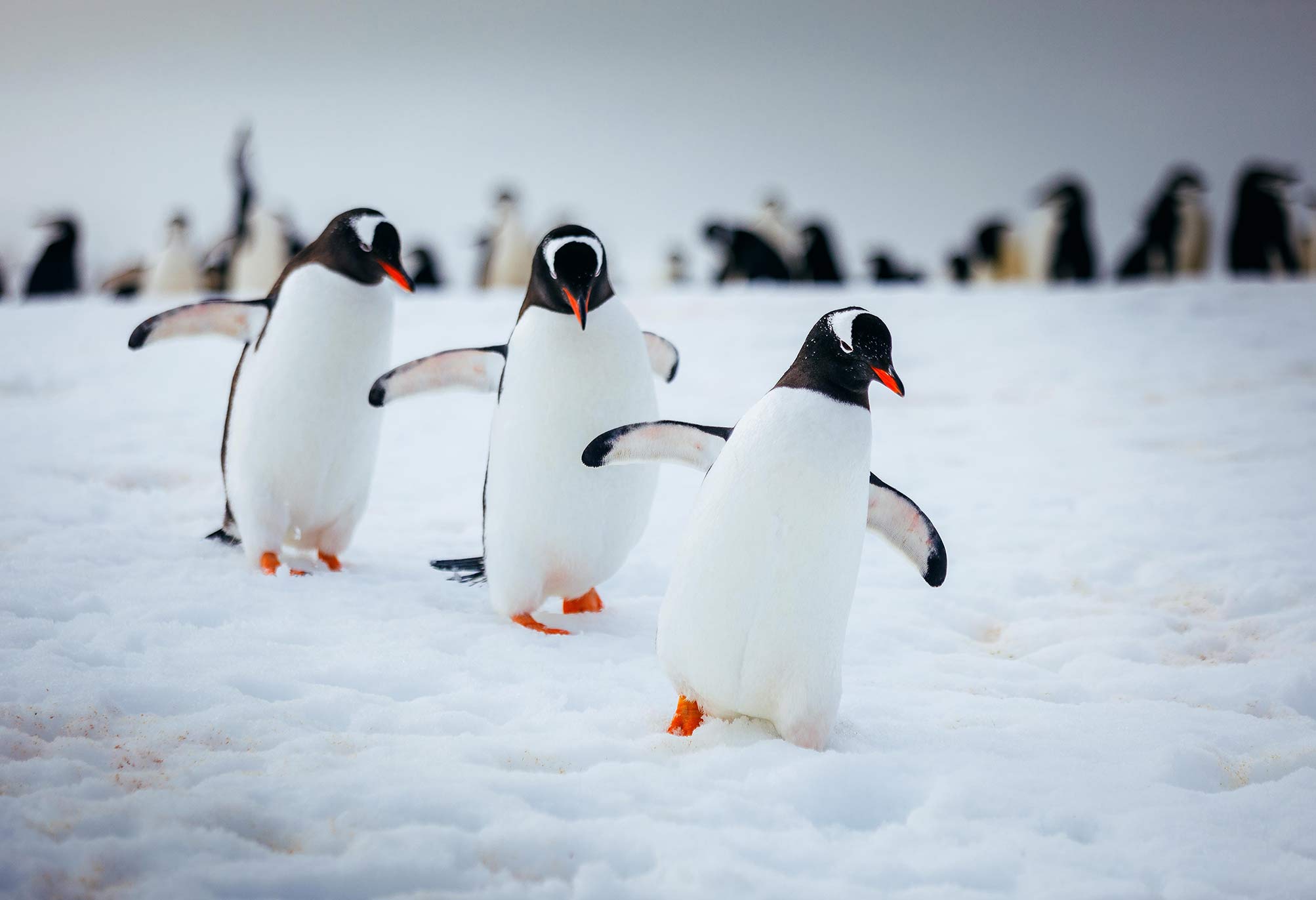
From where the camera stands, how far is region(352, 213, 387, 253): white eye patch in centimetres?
362

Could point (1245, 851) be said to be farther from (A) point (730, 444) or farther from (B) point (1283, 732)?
(A) point (730, 444)

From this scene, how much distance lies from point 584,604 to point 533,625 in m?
0.36

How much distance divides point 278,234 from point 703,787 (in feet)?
36.1

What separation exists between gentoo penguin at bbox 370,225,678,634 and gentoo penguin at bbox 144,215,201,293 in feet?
36.6

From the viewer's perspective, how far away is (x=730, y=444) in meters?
2.54

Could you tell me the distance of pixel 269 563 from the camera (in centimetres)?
370

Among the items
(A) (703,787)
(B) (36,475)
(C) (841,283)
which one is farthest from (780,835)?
(C) (841,283)

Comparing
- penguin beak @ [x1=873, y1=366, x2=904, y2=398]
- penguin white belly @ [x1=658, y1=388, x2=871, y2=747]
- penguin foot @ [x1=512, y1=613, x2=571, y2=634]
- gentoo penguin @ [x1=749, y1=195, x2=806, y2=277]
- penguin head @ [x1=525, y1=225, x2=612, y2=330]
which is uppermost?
gentoo penguin @ [x1=749, y1=195, x2=806, y2=277]

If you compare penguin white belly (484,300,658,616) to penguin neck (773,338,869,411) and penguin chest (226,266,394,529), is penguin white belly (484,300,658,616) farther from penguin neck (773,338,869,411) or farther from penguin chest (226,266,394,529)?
penguin neck (773,338,869,411)

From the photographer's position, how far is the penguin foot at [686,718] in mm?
2525

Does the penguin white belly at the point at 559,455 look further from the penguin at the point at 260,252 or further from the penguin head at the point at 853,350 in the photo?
the penguin at the point at 260,252

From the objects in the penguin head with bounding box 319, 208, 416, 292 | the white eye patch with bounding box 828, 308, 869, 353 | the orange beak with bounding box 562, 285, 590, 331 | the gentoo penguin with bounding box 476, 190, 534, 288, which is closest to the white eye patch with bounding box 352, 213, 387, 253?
the penguin head with bounding box 319, 208, 416, 292

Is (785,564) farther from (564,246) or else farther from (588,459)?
(564,246)

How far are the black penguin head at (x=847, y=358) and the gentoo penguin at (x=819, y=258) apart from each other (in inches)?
499
